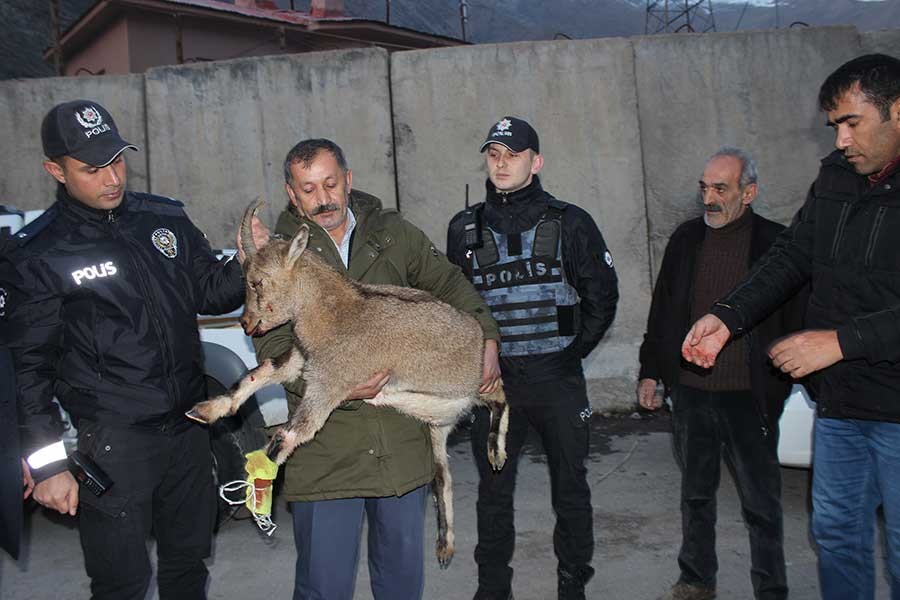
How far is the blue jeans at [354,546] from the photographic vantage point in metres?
3.25

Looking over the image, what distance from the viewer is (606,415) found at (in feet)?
27.5

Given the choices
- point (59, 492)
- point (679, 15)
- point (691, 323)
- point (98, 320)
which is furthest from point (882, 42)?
point (679, 15)

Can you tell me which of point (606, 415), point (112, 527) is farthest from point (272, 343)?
point (606, 415)

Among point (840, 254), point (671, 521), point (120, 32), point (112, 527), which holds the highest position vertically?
point (120, 32)

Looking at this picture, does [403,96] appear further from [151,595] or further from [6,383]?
[6,383]

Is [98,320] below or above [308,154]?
below

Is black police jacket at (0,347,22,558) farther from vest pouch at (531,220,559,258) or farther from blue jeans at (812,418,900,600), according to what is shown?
blue jeans at (812,418,900,600)

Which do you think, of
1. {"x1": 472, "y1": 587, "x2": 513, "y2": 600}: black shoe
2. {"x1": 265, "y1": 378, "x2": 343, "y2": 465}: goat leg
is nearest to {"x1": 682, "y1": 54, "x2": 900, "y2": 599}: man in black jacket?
{"x1": 265, "y1": 378, "x2": 343, "y2": 465}: goat leg

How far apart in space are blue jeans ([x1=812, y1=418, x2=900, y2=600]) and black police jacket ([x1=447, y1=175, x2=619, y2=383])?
1.36m

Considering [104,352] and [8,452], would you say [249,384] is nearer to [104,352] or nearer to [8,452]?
[104,352]

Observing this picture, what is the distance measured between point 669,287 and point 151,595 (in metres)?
3.45

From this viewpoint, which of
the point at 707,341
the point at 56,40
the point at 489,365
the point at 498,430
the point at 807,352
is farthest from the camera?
the point at 56,40

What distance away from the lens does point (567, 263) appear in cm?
444

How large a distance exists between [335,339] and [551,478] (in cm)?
164
